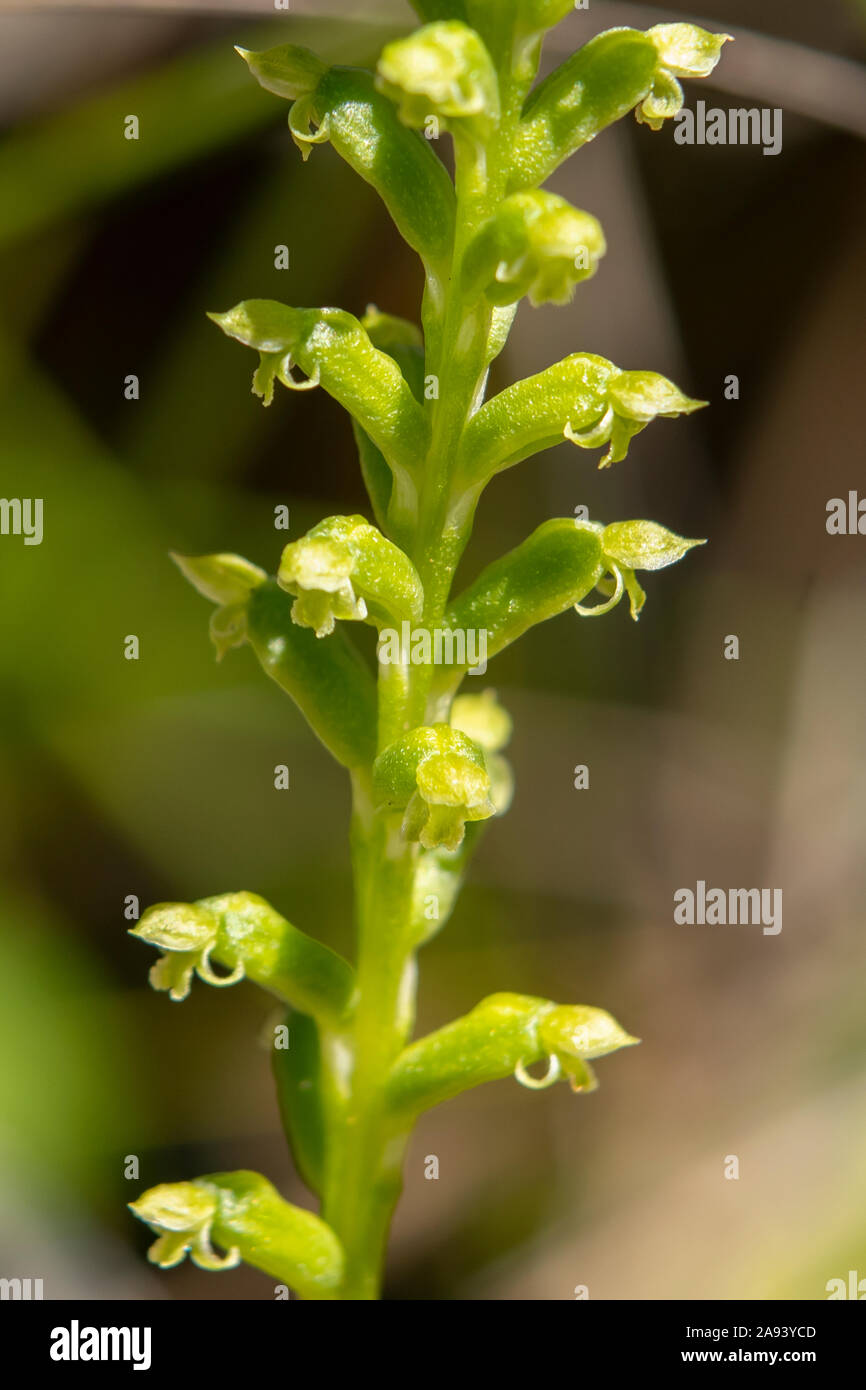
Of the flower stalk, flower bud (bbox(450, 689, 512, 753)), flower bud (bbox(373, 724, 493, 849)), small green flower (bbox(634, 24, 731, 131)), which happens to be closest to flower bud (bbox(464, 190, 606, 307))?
the flower stalk

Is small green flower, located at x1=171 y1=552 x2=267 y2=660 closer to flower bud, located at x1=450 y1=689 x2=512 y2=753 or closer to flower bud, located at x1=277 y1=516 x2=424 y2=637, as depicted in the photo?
flower bud, located at x1=277 y1=516 x2=424 y2=637

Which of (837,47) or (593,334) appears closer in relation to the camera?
(837,47)

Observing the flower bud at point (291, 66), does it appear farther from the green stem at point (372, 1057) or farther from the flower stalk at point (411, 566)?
the green stem at point (372, 1057)

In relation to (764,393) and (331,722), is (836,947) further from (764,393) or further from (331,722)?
(331,722)

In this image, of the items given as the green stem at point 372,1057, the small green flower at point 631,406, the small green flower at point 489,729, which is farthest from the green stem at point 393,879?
the small green flower at point 489,729

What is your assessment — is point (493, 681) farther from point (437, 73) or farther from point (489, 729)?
point (437, 73)

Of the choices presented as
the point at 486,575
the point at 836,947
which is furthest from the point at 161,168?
the point at 836,947

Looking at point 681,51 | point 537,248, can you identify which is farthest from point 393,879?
point 681,51
